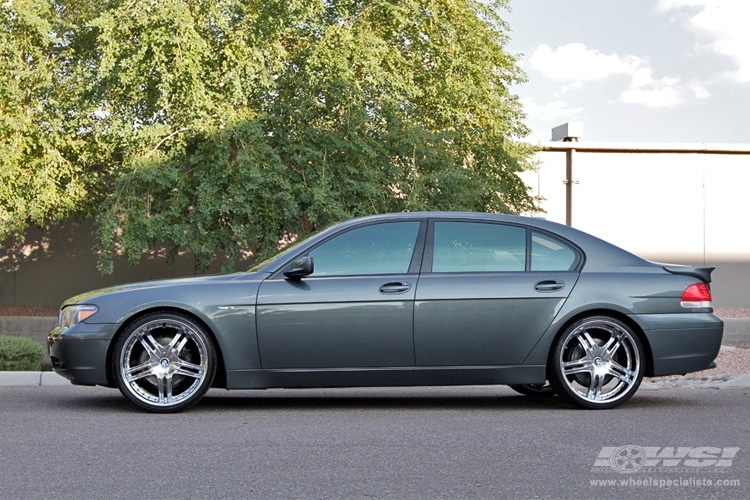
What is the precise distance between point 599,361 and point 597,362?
0.07ft

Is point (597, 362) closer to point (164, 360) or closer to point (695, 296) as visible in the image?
point (695, 296)

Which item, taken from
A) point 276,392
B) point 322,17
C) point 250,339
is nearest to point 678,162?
point 322,17

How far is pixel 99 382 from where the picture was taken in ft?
26.2

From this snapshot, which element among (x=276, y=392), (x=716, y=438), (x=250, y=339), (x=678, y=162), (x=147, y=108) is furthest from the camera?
(x=678, y=162)

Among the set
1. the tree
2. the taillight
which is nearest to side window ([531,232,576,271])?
the taillight

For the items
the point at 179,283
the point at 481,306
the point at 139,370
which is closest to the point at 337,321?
the point at 481,306

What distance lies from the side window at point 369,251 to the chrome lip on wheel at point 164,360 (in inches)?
43.5

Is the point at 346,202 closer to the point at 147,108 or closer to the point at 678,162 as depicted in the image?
the point at 147,108

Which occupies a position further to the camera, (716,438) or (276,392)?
(276,392)

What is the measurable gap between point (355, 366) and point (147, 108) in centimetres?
1075

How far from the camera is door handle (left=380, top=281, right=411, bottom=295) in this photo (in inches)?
316

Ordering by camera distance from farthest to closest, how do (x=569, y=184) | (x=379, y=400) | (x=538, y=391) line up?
(x=569, y=184)
(x=538, y=391)
(x=379, y=400)

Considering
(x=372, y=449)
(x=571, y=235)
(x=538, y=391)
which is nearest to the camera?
(x=372, y=449)

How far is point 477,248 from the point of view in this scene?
8352 millimetres
